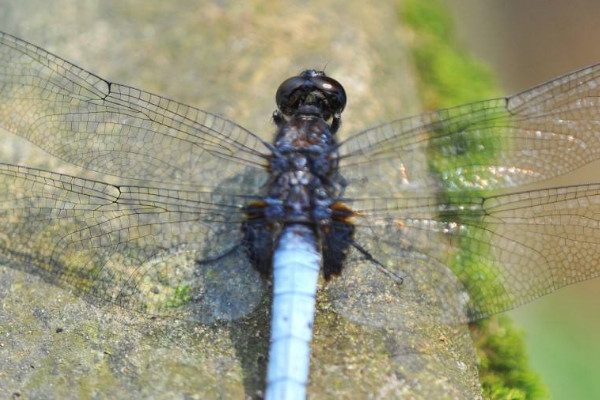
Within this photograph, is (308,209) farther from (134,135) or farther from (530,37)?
(530,37)

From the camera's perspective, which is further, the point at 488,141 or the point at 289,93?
the point at 289,93

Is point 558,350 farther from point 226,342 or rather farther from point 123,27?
point 123,27

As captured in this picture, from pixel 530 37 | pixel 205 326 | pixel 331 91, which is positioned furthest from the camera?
pixel 530 37

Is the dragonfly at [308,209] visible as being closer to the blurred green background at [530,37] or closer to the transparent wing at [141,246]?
the transparent wing at [141,246]

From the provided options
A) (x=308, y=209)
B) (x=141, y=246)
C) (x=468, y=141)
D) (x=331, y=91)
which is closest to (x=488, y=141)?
(x=468, y=141)

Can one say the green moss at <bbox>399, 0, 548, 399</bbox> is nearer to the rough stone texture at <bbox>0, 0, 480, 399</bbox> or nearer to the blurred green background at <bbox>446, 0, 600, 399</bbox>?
the rough stone texture at <bbox>0, 0, 480, 399</bbox>

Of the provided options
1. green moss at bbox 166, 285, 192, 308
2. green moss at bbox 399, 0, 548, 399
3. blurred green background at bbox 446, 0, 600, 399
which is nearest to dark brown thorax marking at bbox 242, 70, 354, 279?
green moss at bbox 166, 285, 192, 308

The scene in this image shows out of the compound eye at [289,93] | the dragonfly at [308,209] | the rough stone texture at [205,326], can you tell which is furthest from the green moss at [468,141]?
the compound eye at [289,93]
